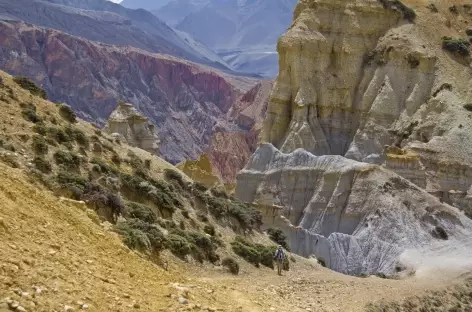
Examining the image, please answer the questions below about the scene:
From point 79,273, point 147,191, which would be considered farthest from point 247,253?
point 79,273

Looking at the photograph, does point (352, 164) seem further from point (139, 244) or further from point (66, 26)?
point (66, 26)

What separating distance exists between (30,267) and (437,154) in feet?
153

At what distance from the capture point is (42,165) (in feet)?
69.1

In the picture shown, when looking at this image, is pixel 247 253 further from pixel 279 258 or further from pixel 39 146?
pixel 39 146

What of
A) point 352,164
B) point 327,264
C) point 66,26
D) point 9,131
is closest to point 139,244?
point 9,131

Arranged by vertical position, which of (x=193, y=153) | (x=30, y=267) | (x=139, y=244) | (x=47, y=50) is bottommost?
(x=193, y=153)

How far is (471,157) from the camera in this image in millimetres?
53188

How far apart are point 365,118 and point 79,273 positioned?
168ft

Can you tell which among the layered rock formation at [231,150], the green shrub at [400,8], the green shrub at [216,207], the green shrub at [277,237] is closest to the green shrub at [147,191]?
the green shrub at [216,207]

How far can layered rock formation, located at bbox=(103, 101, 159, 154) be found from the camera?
38.0m

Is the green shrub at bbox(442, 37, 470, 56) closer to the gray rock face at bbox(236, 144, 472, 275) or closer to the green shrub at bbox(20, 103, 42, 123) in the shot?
the gray rock face at bbox(236, 144, 472, 275)

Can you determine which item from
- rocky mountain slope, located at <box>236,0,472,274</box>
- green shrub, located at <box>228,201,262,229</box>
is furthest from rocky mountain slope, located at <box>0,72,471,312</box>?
rocky mountain slope, located at <box>236,0,472,274</box>

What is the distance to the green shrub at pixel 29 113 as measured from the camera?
24859 mm

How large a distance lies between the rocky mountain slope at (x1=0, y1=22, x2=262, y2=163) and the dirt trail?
100 meters
